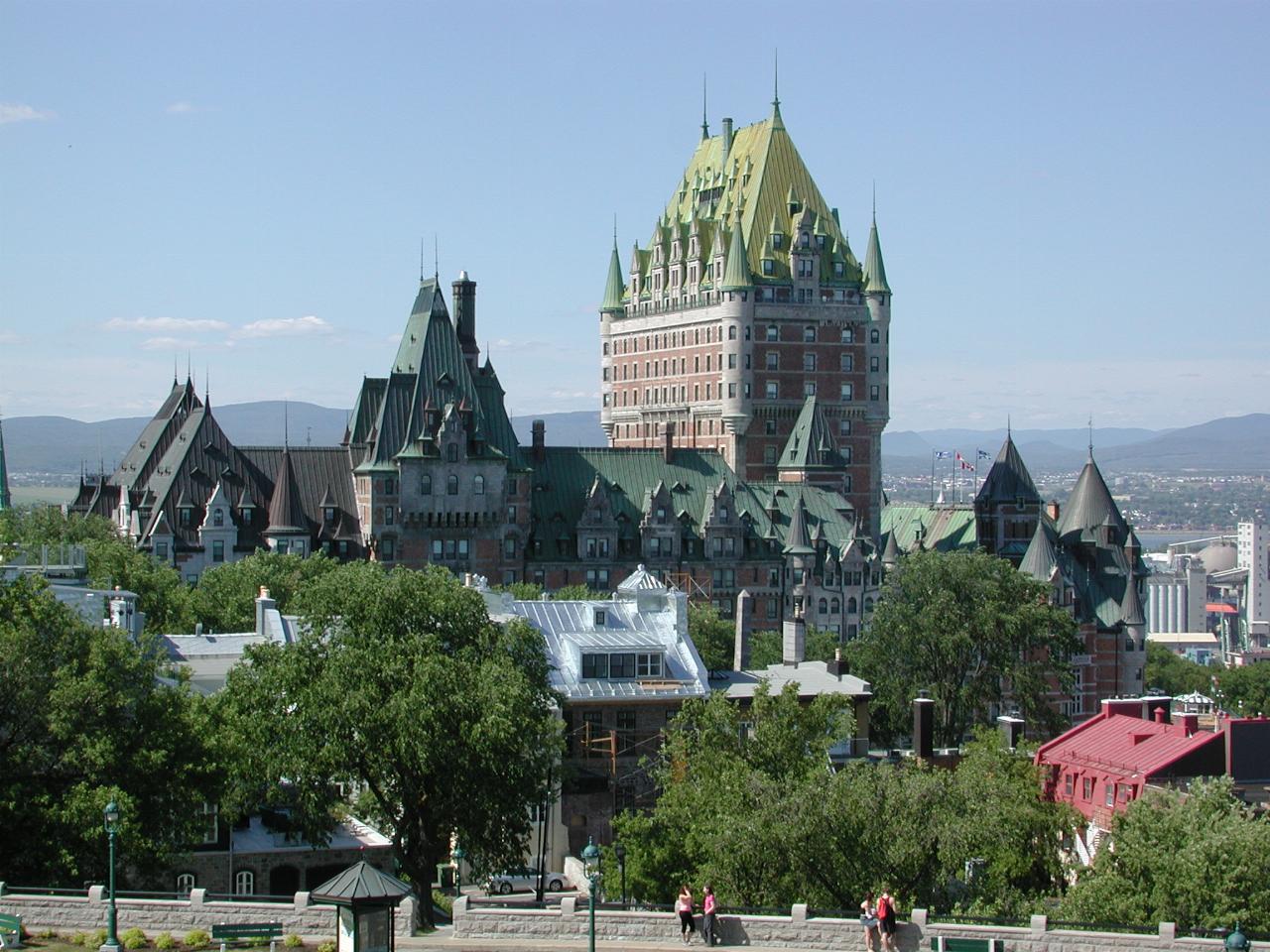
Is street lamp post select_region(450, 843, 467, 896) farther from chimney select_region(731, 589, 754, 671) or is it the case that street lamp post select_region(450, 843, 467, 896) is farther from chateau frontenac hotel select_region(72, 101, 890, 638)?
chateau frontenac hotel select_region(72, 101, 890, 638)

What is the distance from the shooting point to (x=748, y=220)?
607 ft

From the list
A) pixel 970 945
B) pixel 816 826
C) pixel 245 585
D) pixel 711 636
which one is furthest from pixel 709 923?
pixel 245 585

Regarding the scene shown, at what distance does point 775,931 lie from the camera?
50.7m

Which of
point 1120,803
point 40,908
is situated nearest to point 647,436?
point 1120,803

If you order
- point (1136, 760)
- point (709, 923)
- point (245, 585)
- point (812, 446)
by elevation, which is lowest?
point (709, 923)

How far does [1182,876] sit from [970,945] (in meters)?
11.8

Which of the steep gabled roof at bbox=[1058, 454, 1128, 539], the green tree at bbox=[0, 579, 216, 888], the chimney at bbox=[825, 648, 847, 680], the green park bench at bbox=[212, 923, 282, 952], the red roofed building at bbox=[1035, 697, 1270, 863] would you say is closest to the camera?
the green park bench at bbox=[212, 923, 282, 952]

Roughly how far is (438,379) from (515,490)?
392 inches

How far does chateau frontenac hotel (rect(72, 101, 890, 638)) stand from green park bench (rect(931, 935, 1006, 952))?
63604 millimetres

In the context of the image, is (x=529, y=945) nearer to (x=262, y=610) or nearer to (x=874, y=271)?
(x=262, y=610)

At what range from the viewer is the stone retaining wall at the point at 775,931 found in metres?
48.9

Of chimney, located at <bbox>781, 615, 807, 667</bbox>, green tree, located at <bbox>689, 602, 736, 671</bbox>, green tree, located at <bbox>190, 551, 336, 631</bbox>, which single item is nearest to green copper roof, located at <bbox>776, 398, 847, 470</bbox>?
green tree, located at <bbox>689, 602, 736, 671</bbox>

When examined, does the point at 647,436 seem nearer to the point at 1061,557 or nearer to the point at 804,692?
the point at 1061,557

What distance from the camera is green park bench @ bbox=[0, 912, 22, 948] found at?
161 ft
